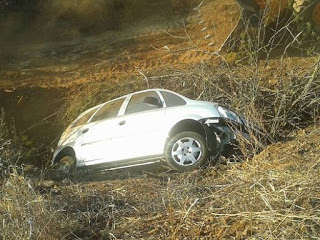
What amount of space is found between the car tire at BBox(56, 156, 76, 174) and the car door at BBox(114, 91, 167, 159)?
44.4 inches

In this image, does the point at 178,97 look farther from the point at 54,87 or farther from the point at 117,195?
the point at 54,87

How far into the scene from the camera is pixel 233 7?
18344 millimetres

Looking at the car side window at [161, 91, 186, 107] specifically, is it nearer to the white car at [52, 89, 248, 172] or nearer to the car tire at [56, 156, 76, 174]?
the white car at [52, 89, 248, 172]

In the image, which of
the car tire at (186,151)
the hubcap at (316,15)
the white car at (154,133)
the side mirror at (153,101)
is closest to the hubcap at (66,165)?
the white car at (154,133)

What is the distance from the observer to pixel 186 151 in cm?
1010

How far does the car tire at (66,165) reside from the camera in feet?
36.4

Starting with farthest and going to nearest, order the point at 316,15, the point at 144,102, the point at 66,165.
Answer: the point at 316,15 → the point at 66,165 → the point at 144,102

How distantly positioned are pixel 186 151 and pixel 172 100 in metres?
1.09

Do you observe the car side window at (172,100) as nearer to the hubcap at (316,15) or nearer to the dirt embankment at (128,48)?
the dirt embankment at (128,48)

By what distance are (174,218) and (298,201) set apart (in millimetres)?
1306

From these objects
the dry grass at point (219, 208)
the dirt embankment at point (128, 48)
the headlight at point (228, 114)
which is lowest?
the dirt embankment at point (128, 48)

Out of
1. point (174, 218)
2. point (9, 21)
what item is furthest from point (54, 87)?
point (174, 218)

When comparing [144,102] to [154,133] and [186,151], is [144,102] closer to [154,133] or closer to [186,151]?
[154,133]

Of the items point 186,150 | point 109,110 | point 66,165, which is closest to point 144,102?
point 109,110
